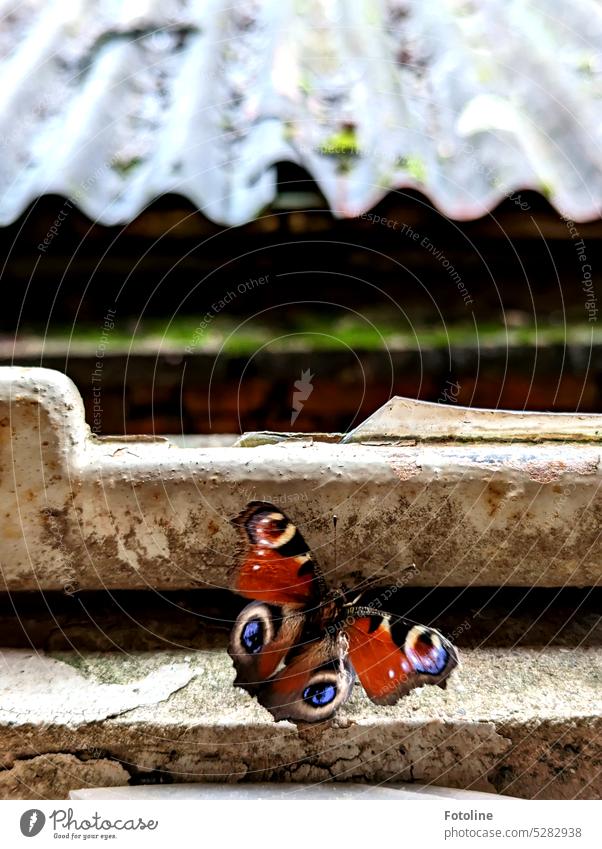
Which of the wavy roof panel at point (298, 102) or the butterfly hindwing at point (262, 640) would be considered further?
the wavy roof panel at point (298, 102)

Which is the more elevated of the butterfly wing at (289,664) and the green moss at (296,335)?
the green moss at (296,335)

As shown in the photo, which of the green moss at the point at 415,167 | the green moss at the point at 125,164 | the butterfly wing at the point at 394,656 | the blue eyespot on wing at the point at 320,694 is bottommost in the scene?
the blue eyespot on wing at the point at 320,694

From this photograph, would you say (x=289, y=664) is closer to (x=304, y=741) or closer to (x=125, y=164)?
(x=304, y=741)

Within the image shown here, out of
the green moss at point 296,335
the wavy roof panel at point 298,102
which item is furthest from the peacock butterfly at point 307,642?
the wavy roof panel at point 298,102

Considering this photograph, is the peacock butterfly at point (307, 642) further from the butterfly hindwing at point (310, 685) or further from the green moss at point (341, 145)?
the green moss at point (341, 145)

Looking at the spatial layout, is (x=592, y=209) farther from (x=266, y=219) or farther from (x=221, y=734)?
(x=221, y=734)

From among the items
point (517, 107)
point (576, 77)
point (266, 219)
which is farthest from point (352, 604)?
point (576, 77)
